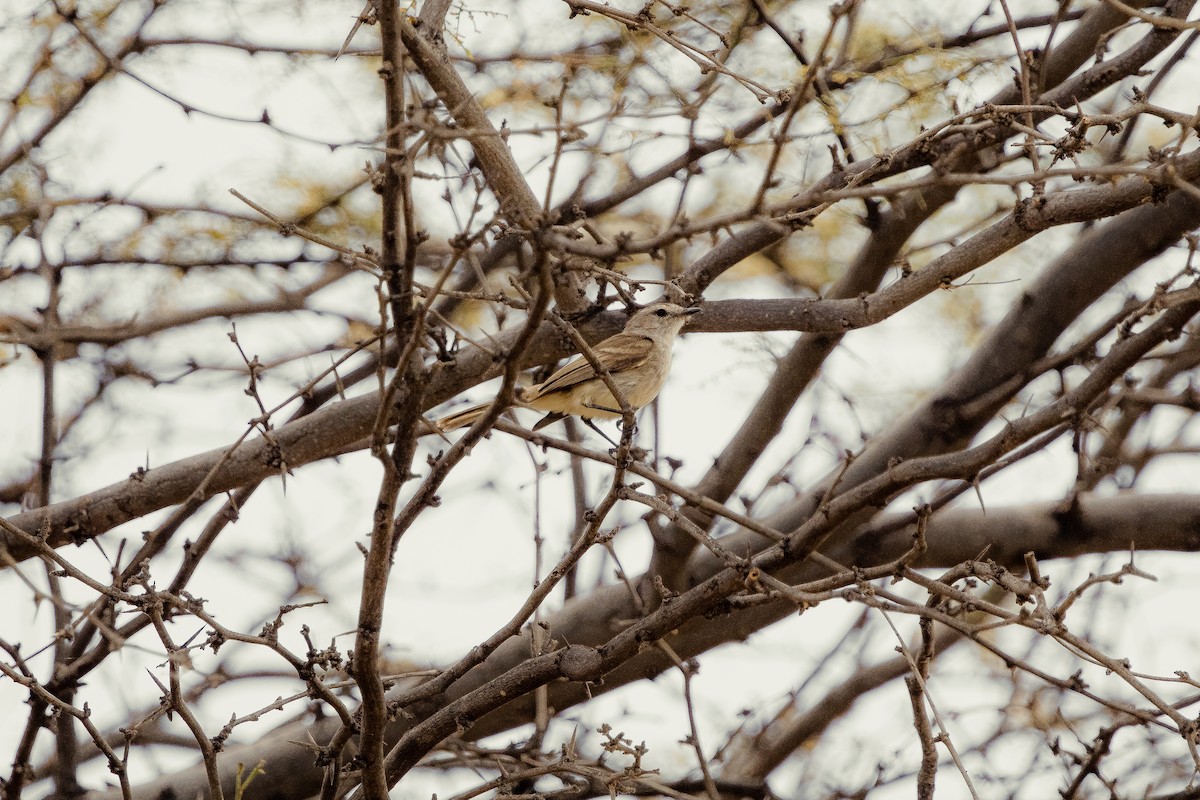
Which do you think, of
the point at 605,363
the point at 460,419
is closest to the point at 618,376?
the point at 605,363

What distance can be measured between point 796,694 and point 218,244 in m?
4.32

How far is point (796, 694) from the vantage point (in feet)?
22.1

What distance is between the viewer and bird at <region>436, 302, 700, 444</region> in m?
5.91

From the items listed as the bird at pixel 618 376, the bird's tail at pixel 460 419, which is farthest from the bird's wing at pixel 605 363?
the bird's tail at pixel 460 419

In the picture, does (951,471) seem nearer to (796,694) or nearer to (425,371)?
(425,371)

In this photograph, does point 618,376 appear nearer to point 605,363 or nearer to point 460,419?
point 605,363

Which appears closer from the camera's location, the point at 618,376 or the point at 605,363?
the point at 605,363

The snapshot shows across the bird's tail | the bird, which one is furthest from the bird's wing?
the bird's tail

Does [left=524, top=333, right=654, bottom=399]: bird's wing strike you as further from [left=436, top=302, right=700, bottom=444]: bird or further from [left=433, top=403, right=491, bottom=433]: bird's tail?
[left=433, top=403, right=491, bottom=433]: bird's tail

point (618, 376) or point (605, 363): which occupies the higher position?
point (618, 376)

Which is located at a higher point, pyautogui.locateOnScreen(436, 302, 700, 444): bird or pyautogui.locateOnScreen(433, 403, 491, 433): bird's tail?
pyautogui.locateOnScreen(436, 302, 700, 444): bird

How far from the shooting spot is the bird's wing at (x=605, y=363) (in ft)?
19.2

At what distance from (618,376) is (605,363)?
0.55m

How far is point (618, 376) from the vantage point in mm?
6383
